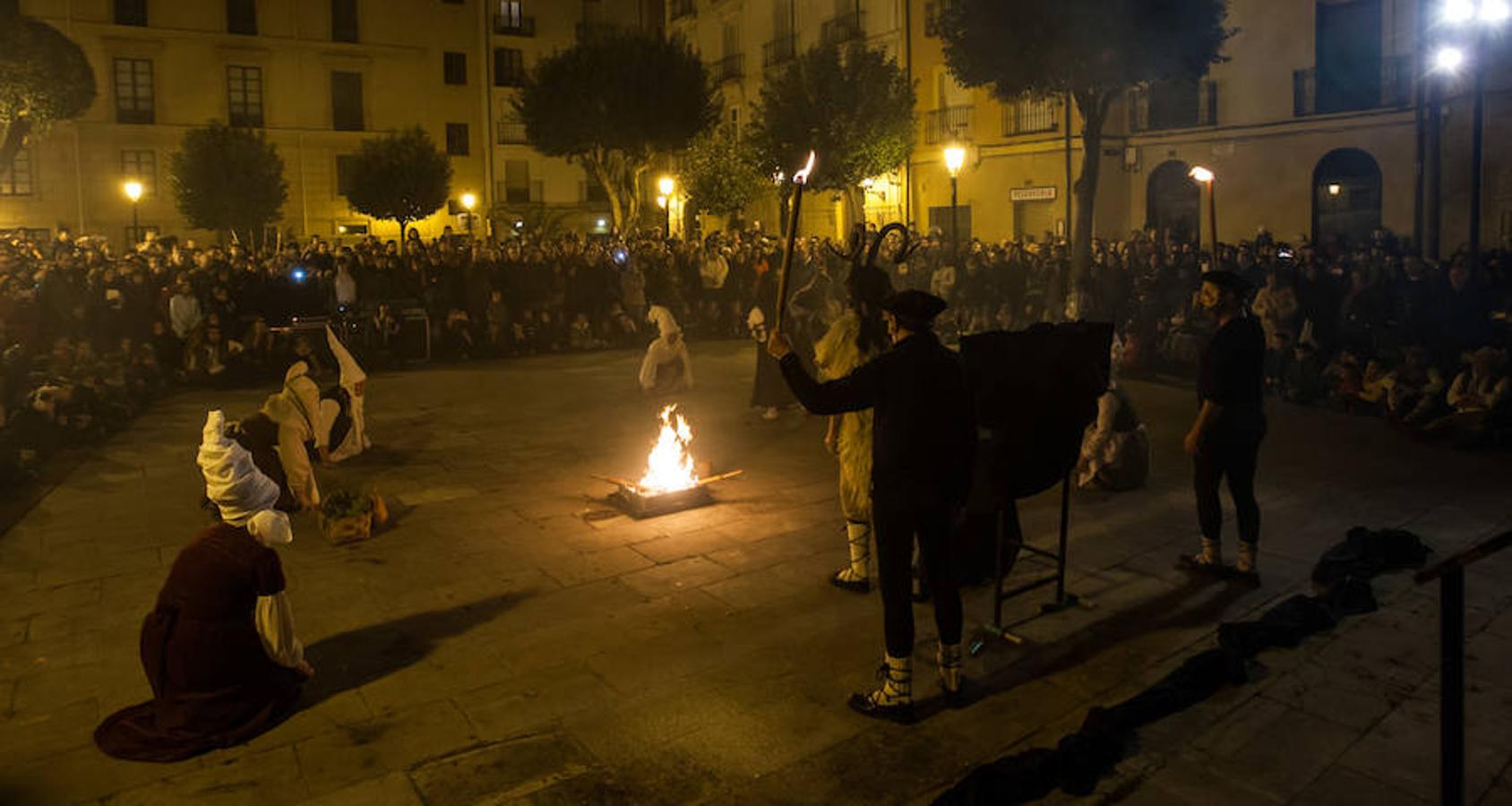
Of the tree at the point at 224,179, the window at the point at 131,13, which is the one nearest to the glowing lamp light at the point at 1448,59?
the tree at the point at 224,179

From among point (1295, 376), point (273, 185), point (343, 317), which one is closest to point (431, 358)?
point (343, 317)

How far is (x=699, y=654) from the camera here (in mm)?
5590

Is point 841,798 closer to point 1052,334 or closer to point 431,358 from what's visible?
point 1052,334

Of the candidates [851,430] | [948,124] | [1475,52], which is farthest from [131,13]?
[851,430]

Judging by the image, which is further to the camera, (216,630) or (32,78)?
(32,78)

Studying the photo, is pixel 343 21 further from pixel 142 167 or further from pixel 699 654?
pixel 699 654

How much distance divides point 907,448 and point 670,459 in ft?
13.3

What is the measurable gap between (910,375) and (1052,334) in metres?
1.25

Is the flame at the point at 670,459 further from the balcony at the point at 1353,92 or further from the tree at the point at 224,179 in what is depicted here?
the tree at the point at 224,179

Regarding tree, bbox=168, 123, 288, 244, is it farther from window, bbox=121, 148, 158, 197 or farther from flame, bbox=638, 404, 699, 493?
flame, bbox=638, 404, 699, 493

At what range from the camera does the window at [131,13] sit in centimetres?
3778

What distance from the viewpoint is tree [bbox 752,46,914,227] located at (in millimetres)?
26656

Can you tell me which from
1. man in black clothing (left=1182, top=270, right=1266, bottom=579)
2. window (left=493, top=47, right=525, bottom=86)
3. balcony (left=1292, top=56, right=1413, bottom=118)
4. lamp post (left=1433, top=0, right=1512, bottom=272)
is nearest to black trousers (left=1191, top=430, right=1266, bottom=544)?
man in black clothing (left=1182, top=270, right=1266, bottom=579)

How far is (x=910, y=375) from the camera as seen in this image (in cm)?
466
